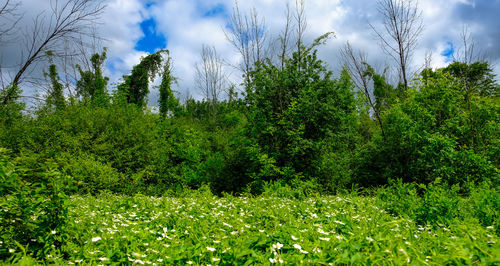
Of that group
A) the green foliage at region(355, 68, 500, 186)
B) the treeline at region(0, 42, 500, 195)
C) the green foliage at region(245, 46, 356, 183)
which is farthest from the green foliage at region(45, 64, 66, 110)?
the green foliage at region(355, 68, 500, 186)

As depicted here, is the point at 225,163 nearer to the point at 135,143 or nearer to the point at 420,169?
the point at 135,143

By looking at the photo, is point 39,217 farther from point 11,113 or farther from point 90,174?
point 11,113

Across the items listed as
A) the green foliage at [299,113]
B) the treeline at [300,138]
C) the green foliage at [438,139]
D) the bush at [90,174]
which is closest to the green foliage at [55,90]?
the treeline at [300,138]

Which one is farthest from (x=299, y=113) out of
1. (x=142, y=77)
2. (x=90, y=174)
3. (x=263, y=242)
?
(x=142, y=77)

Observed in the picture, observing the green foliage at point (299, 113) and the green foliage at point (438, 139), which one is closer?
the green foliage at point (438, 139)

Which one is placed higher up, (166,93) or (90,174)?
(166,93)

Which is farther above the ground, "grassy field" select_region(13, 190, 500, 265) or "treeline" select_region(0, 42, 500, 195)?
"treeline" select_region(0, 42, 500, 195)

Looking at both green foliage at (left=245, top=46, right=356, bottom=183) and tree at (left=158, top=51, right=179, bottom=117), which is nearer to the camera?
green foliage at (left=245, top=46, right=356, bottom=183)

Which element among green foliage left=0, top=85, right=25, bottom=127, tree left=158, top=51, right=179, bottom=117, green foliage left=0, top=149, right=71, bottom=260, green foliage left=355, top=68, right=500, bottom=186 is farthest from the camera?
tree left=158, top=51, right=179, bottom=117

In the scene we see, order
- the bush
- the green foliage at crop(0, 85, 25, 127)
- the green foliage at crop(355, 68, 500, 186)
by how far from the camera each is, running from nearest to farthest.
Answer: the bush, the green foliage at crop(355, 68, 500, 186), the green foliage at crop(0, 85, 25, 127)

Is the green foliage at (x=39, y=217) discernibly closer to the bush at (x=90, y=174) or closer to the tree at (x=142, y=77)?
the bush at (x=90, y=174)

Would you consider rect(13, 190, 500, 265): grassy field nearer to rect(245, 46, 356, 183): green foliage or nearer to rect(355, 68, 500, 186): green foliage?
rect(245, 46, 356, 183): green foliage

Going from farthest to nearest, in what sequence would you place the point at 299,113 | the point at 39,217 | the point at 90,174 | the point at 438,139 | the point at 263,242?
the point at 299,113 < the point at 438,139 < the point at 90,174 < the point at 39,217 < the point at 263,242

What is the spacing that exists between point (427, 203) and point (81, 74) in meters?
25.8
